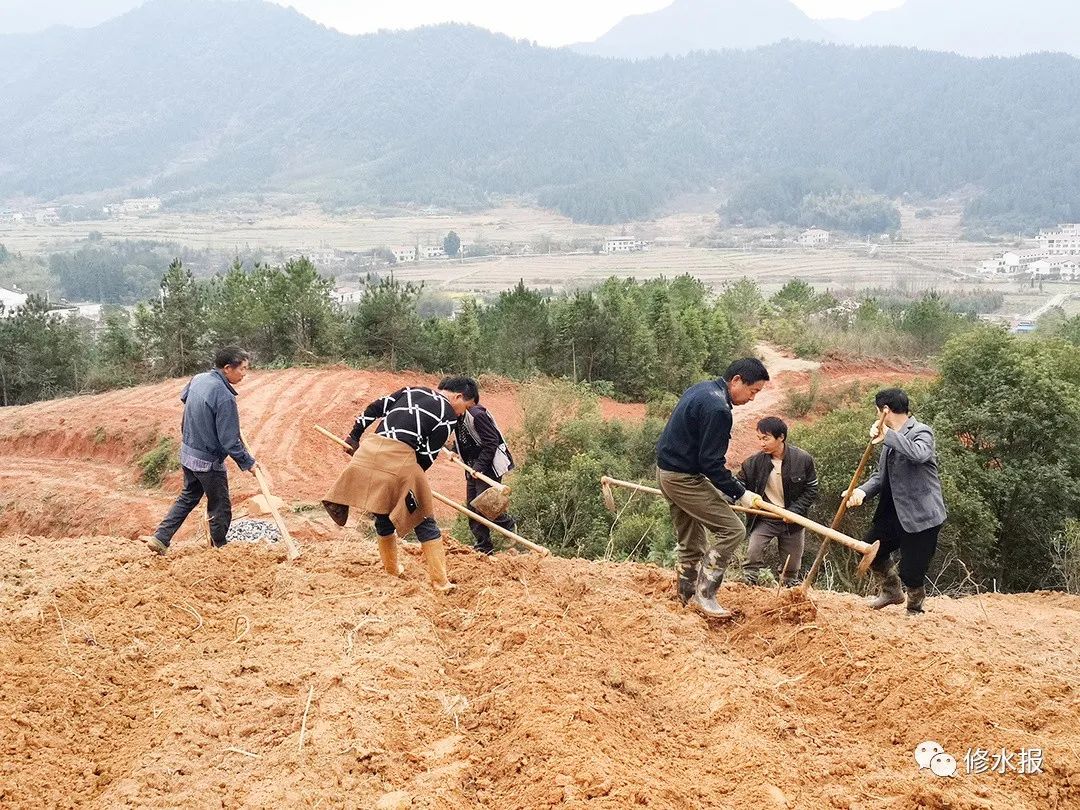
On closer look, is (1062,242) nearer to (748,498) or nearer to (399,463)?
(748,498)

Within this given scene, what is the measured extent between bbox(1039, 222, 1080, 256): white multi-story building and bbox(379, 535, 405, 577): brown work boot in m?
118

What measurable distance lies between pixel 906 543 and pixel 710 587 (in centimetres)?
134

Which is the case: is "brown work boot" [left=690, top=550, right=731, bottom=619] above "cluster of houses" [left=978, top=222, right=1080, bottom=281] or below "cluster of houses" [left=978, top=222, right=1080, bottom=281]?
above

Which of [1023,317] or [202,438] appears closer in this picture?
[202,438]

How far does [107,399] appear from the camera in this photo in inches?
789

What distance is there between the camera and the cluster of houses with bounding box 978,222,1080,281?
Result: 95.5 metres

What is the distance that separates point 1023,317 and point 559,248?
2729 inches

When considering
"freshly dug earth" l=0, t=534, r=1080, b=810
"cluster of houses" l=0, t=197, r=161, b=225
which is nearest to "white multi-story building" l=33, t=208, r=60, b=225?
"cluster of houses" l=0, t=197, r=161, b=225

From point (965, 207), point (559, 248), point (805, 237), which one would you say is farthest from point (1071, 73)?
point (559, 248)

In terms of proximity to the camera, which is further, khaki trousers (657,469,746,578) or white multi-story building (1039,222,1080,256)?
white multi-story building (1039,222,1080,256)

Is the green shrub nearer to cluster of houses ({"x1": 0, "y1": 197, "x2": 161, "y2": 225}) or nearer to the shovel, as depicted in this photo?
the shovel

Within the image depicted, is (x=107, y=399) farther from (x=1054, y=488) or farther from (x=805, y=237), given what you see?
(x=805, y=237)

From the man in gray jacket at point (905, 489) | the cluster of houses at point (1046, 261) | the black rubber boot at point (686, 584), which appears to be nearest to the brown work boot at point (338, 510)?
the black rubber boot at point (686, 584)

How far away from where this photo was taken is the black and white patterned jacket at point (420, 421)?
577 centimetres
